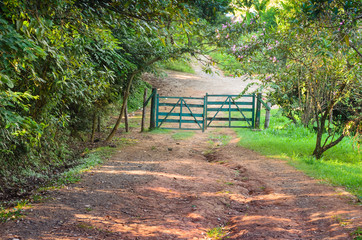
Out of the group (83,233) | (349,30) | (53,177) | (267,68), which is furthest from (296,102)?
(83,233)

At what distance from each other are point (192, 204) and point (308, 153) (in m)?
5.50

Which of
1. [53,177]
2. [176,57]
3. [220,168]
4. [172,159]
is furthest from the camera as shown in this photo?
[176,57]

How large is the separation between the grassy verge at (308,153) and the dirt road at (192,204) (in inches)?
17.2

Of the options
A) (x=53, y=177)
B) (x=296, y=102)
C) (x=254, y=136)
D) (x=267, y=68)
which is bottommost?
(x=53, y=177)

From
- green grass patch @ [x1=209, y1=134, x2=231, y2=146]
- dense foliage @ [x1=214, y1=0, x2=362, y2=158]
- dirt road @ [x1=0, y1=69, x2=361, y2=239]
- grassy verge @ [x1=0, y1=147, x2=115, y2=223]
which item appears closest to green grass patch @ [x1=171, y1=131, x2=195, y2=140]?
green grass patch @ [x1=209, y1=134, x2=231, y2=146]

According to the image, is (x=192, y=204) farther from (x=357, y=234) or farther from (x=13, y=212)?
(x=13, y=212)

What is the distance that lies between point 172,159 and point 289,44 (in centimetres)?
458

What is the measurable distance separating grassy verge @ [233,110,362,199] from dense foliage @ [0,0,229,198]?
13.2ft

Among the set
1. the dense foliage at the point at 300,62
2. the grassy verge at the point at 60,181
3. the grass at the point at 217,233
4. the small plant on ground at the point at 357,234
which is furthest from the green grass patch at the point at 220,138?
the small plant on ground at the point at 357,234

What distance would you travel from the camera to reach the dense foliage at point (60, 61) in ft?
14.8

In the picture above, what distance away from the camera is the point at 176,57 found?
12039mm

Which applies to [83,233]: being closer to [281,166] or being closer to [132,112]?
[281,166]

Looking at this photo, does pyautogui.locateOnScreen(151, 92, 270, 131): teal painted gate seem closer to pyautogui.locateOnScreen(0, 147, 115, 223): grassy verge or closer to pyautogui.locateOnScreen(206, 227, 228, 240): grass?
pyautogui.locateOnScreen(0, 147, 115, 223): grassy verge

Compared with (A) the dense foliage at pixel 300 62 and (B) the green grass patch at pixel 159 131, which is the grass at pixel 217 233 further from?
(B) the green grass patch at pixel 159 131
